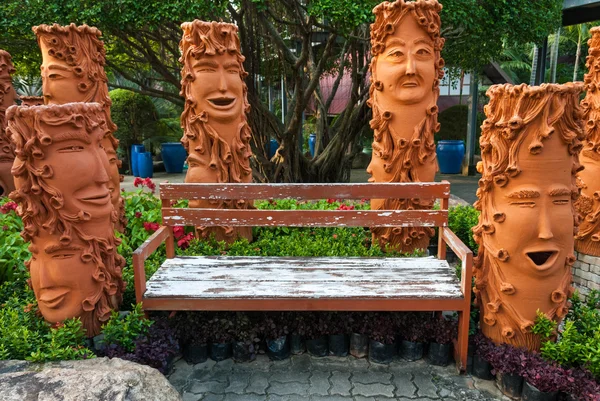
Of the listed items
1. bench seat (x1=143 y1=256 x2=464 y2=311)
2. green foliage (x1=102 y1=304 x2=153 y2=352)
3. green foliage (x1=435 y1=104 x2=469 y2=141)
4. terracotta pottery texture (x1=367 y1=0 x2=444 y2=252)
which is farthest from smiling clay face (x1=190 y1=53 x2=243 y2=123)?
green foliage (x1=435 y1=104 x2=469 y2=141)

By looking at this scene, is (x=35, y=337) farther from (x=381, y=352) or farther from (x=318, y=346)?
(x=381, y=352)

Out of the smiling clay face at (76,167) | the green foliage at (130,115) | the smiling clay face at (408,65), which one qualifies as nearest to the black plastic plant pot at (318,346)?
the smiling clay face at (76,167)

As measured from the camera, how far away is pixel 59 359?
2.77 meters

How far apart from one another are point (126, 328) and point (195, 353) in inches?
23.4

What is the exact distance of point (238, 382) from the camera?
3279 mm

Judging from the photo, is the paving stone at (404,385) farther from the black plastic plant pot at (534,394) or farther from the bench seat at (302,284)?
the black plastic plant pot at (534,394)

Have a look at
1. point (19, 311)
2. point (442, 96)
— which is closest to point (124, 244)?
point (19, 311)

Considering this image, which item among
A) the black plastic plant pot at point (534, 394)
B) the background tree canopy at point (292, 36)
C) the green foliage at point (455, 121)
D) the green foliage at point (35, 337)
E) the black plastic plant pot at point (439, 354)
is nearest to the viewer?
the green foliage at point (35, 337)

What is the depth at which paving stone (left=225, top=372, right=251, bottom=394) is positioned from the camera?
10.5 feet

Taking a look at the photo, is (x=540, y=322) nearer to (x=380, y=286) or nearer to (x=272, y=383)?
(x=380, y=286)

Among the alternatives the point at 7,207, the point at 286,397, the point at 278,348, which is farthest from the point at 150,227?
the point at 286,397

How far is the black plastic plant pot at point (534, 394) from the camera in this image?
2.88 metres

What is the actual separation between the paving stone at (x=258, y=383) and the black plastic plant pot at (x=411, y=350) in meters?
1.01

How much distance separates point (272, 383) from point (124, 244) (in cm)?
216
